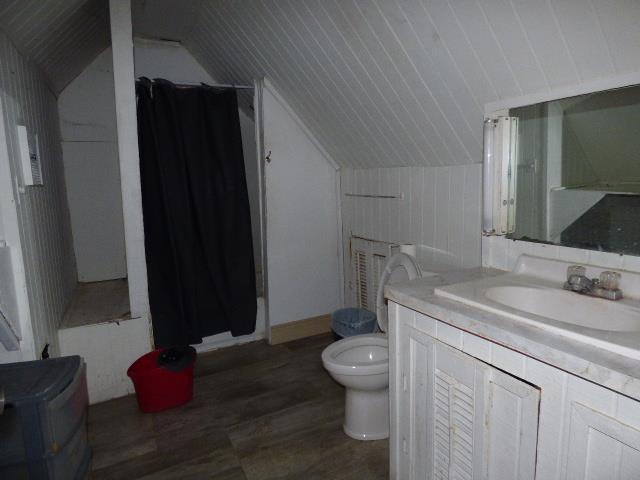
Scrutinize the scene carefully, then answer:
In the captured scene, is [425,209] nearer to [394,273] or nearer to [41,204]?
[394,273]

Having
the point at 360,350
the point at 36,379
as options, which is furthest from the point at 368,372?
the point at 36,379

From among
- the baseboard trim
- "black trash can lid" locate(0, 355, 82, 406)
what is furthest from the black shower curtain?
"black trash can lid" locate(0, 355, 82, 406)

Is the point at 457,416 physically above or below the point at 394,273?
below

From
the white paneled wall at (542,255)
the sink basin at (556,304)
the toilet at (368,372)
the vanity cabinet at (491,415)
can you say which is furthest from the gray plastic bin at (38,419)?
the white paneled wall at (542,255)

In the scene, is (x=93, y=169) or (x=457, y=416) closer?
(x=457, y=416)

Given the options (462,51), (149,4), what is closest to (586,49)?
(462,51)

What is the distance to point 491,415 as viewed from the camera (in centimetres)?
114

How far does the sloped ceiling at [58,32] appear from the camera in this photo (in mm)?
1685

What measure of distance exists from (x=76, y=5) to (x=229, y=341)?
2.19 metres

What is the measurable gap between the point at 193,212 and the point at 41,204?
0.83m

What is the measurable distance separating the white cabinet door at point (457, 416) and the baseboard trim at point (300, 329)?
1.59 metres

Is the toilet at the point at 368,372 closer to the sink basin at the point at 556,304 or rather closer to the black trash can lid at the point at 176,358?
the sink basin at the point at 556,304

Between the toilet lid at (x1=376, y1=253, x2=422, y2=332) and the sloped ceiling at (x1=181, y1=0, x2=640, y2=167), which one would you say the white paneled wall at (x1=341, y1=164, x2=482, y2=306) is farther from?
the toilet lid at (x1=376, y1=253, x2=422, y2=332)

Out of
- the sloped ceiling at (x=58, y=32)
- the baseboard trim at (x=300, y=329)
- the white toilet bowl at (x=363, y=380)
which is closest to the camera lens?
the sloped ceiling at (x=58, y=32)
